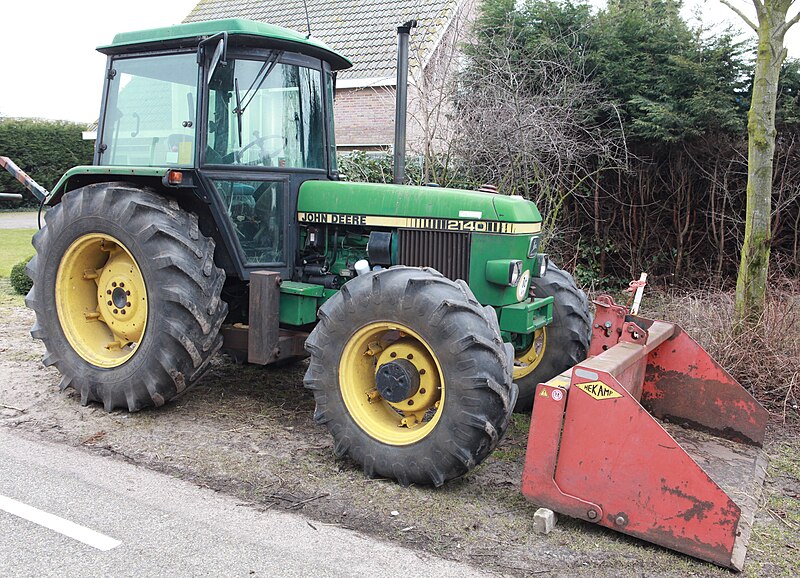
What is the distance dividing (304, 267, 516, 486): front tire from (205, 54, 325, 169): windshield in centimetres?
143

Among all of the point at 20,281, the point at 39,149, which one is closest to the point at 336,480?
the point at 20,281

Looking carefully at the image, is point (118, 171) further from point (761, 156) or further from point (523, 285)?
point (761, 156)

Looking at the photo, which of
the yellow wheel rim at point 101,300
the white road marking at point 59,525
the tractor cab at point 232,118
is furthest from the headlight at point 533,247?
the white road marking at point 59,525

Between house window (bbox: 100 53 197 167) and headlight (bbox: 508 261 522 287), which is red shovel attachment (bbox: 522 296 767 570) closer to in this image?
headlight (bbox: 508 261 522 287)

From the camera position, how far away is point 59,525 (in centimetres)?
354

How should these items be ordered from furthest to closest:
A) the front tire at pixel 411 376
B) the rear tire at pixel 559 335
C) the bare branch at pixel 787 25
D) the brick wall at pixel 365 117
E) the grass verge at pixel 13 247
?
the brick wall at pixel 365 117 < the grass verge at pixel 13 247 < the bare branch at pixel 787 25 < the rear tire at pixel 559 335 < the front tire at pixel 411 376

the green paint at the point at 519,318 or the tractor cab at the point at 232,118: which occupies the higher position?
the tractor cab at the point at 232,118

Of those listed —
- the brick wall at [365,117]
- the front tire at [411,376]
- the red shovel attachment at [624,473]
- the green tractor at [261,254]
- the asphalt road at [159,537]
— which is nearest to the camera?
the asphalt road at [159,537]

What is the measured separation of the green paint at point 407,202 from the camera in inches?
187

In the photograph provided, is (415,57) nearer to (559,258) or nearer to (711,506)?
(559,258)

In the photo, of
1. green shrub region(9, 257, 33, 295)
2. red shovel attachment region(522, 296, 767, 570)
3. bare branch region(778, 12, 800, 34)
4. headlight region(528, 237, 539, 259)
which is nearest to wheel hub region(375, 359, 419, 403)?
red shovel attachment region(522, 296, 767, 570)

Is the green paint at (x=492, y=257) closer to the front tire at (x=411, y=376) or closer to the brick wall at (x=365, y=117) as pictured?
the front tire at (x=411, y=376)

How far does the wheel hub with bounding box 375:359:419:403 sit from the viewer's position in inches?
164

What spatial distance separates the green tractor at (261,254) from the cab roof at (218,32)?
0.01 metres
